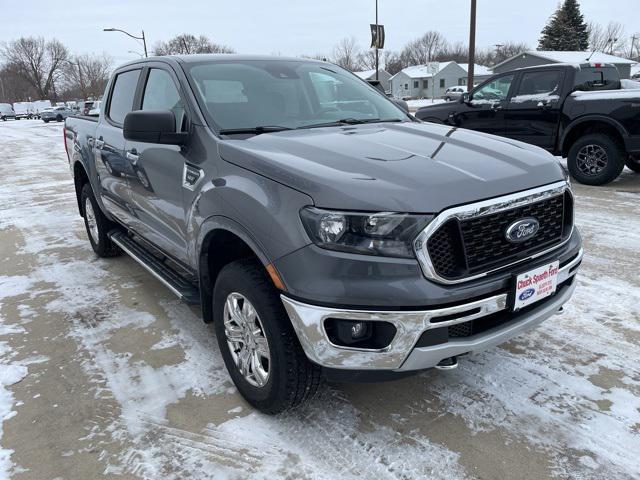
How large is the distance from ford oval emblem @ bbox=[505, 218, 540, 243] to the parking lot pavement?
92 centimetres

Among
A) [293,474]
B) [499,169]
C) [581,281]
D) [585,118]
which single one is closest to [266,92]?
[499,169]

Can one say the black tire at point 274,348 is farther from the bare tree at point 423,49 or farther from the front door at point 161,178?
the bare tree at point 423,49

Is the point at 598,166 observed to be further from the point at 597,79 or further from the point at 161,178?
the point at 161,178

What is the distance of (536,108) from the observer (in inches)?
317

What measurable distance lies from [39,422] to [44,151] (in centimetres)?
1717

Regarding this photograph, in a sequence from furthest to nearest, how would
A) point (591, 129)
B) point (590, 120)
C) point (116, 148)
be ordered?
1. point (591, 129)
2. point (590, 120)
3. point (116, 148)

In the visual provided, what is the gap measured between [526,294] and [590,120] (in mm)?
6301

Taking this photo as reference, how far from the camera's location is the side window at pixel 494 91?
28.0 feet

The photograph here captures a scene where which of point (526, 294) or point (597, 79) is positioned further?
point (597, 79)

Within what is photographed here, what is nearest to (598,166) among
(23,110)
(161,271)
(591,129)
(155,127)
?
(591,129)

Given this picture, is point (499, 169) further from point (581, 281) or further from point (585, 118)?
point (585, 118)

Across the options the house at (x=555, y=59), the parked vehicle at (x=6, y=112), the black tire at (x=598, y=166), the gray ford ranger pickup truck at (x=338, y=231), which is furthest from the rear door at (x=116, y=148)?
the parked vehicle at (x=6, y=112)

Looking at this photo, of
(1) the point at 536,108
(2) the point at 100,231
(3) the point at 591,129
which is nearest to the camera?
(2) the point at 100,231

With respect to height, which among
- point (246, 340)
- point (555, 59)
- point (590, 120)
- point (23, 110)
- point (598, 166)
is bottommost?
point (246, 340)
